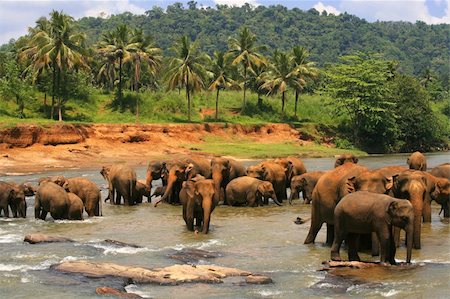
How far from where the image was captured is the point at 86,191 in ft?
64.4

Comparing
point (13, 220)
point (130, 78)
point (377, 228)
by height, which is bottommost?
point (13, 220)

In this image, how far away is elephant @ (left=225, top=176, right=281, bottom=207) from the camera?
72.1ft

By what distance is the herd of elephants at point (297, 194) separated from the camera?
11719 mm

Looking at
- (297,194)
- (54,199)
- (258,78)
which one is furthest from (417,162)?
(258,78)

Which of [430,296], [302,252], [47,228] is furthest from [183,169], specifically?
[430,296]

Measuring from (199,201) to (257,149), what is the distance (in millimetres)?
35026

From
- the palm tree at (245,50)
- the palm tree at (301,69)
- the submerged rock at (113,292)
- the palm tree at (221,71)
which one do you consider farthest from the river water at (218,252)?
the palm tree at (301,69)

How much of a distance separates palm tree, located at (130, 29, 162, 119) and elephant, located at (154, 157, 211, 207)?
33.9 meters

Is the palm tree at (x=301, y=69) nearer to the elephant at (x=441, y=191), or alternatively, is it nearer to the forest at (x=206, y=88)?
the forest at (x=206, y=88)

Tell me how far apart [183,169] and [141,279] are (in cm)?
1025

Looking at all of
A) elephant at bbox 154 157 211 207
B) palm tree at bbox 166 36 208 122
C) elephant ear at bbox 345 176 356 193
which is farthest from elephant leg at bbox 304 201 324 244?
palm tree at bbox 166 36 208 122

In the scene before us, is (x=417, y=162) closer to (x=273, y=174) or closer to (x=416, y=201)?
(x=273, y=174)

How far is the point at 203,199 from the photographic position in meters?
15.8

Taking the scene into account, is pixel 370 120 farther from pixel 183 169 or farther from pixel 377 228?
pixel 377 228
